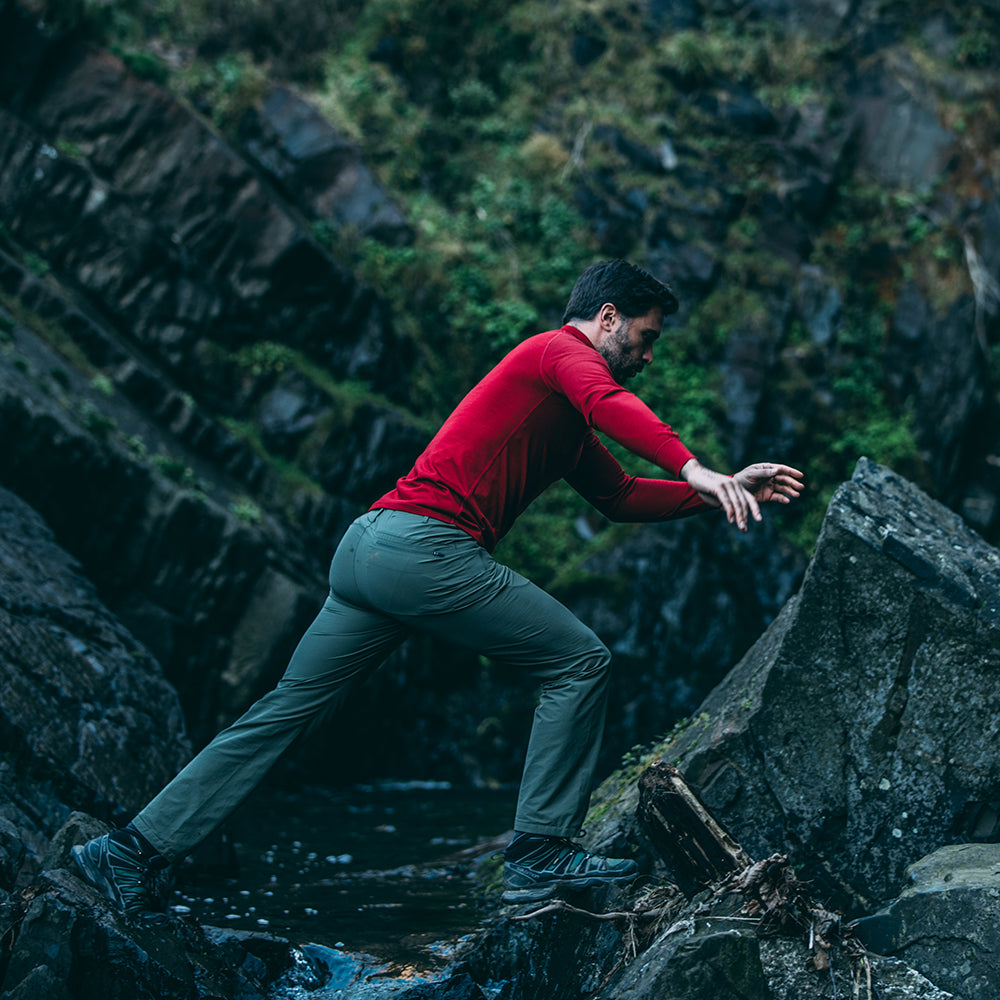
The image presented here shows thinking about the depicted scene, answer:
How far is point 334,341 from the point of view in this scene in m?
11.3

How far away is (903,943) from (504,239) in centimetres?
1169

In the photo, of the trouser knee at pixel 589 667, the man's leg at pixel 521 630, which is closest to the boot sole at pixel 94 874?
the man's leg at pixel 521 630

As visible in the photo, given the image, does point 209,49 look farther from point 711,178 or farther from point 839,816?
point 839,816

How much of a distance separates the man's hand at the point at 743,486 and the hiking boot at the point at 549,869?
1.37 m

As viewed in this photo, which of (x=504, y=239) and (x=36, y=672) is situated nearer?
(x=36, y=672)

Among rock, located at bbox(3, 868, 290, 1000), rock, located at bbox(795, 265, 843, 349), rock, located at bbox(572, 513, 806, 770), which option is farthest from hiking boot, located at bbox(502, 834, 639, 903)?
rock, located at bbox(795, 265, 843, 349)

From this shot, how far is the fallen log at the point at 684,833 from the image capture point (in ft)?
11.2

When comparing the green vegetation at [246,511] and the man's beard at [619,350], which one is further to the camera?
the green vegetation at [246,511]

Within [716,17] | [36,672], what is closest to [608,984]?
[36,672]

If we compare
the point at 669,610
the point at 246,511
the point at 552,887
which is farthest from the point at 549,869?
the point at 669,610

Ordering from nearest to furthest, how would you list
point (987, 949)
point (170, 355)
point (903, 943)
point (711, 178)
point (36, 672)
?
point (987, 949), point (903, 943), point (36, 672), point (170, 355), point (711, 178)

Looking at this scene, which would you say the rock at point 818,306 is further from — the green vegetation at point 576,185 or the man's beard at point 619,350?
the man's beard at point 619,350

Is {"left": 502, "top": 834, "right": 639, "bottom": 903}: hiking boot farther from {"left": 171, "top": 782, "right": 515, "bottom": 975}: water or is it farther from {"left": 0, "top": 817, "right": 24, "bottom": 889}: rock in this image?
{"left": 0, "top": 817, "right": 24, "bottom": 889}: rock

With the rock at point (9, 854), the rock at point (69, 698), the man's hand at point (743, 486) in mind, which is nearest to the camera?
the man's hand at point (743, 486)
